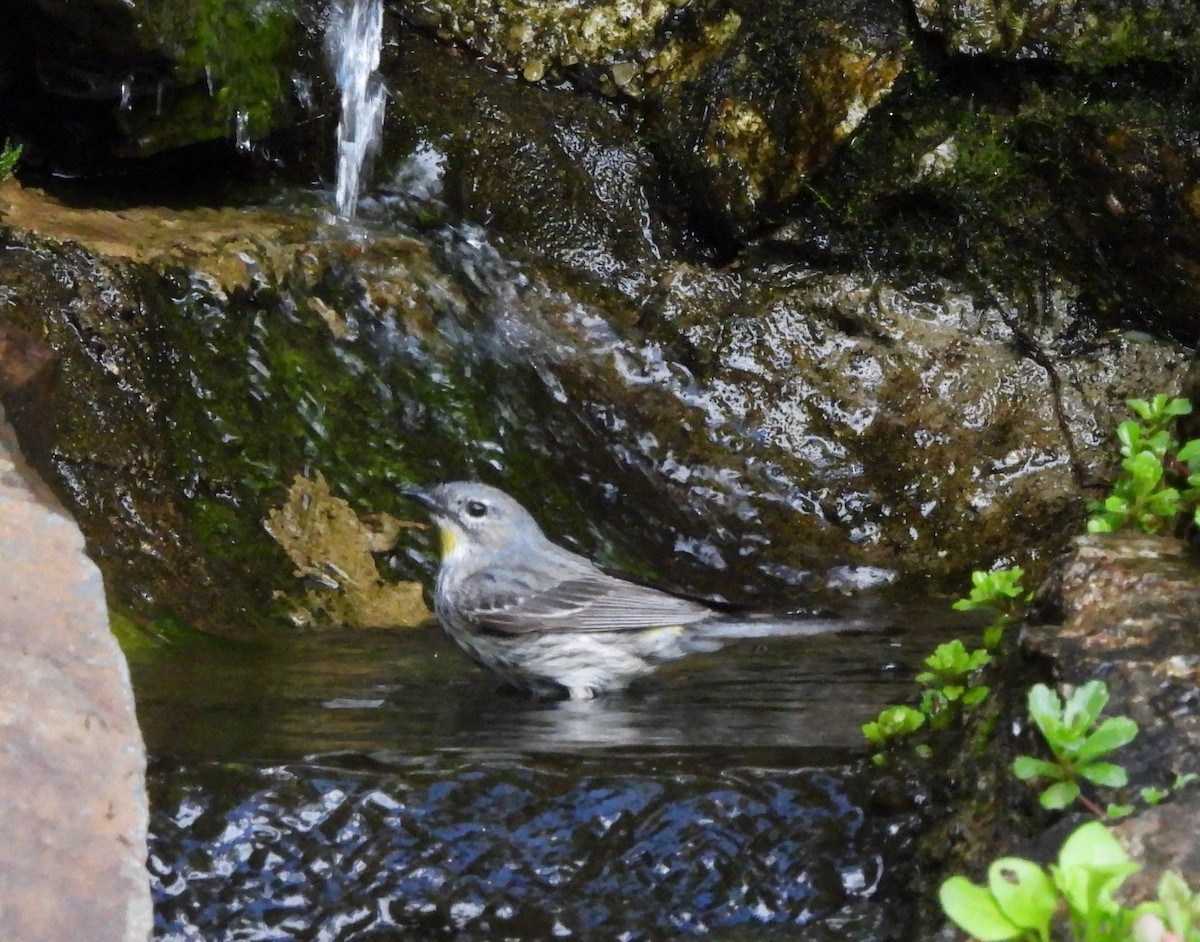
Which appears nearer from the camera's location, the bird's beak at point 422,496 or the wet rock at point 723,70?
the bird's beak at point 422,496

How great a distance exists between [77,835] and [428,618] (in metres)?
4.30

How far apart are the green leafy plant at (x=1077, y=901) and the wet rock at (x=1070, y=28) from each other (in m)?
7.59

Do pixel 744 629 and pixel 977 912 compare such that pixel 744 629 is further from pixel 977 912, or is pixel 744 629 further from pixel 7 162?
pixel 7 162

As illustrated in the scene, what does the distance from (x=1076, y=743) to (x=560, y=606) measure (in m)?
3.39

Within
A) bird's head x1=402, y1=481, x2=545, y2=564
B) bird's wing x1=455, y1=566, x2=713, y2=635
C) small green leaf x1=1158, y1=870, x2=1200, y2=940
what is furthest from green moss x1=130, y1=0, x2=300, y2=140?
small green leaf x1=1158, y1=870, x2=1200, y2=940

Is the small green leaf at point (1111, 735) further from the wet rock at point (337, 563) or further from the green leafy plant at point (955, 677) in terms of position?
the wet rock at point (337, 563)

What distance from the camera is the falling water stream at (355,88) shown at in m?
9.44

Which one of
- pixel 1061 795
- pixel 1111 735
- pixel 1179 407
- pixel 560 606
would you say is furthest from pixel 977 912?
pixel 560 606

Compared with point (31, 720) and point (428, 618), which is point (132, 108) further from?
point (31, 720)

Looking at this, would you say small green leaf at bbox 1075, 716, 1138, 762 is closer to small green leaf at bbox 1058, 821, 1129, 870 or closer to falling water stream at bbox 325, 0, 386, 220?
small green leaf at bbox 1058, 821, 1129, 870

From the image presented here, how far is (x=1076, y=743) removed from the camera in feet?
10.1

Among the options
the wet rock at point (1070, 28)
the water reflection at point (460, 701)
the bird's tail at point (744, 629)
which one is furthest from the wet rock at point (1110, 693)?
the wet rock at point (1070, 28)

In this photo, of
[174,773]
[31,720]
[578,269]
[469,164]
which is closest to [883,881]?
[174,773]

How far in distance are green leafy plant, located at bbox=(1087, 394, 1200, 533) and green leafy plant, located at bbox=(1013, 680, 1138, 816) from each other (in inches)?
42.7
